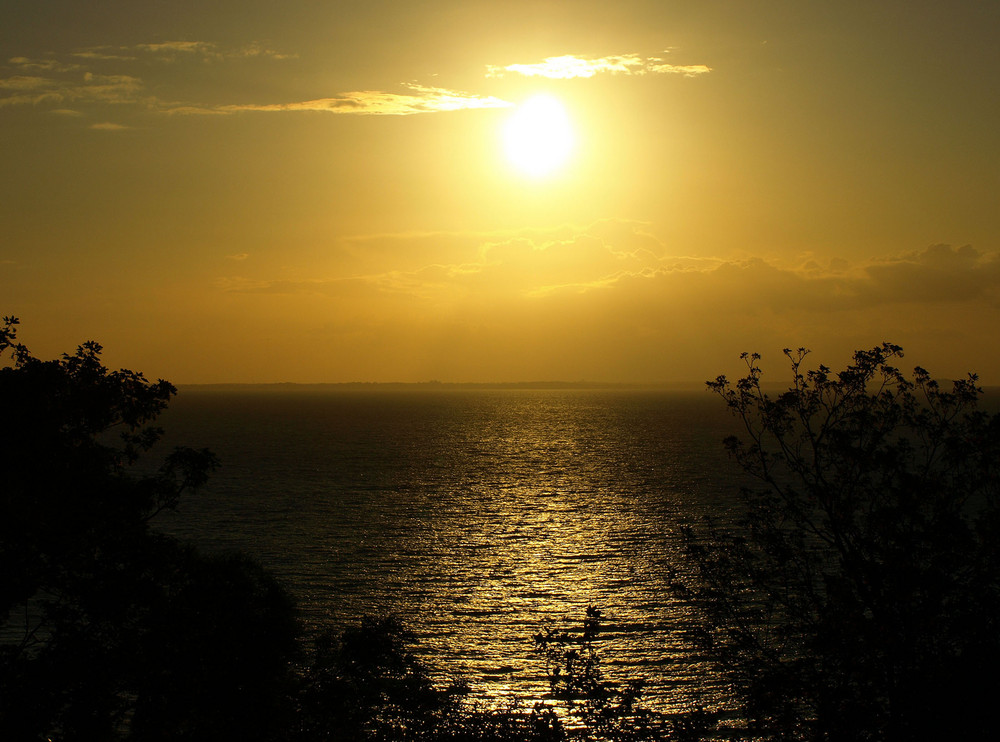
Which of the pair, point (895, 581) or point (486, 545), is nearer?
point (895, 581)

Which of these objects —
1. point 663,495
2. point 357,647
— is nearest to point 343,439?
point 663,495

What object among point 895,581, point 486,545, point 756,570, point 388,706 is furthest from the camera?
point 486,545

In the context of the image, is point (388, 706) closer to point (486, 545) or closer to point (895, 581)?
point (895, 581)

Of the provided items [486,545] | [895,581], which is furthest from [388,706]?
A: [486,545]

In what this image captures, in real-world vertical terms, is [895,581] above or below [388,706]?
above

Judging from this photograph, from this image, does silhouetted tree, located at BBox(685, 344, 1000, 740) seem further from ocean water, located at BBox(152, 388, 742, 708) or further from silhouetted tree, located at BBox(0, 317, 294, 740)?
ocean water, located at BBox(152, 388, 742, 708)

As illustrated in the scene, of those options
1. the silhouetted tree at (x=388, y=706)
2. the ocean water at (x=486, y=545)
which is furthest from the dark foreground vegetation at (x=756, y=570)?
the ocean water at (x=486, y=545)

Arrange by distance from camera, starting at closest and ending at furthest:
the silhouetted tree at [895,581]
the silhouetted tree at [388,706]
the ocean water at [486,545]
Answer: the silhouetted tree at [895,581] < the silhouetted tree at [388,706] < the ocean water at [486,545]

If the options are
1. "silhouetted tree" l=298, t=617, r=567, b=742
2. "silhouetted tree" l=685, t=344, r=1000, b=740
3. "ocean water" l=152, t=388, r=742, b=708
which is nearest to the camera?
"silhouetted tree" l=685, t=344, r=1000, b=740

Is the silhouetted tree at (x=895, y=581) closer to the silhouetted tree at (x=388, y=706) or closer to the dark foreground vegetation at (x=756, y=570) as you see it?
the dark foreground vegetation at (x=756, y=570)

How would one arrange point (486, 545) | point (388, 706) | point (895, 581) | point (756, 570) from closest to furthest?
point (895, 581)
point (756, 570)
point (388, 706)
point (486, 545)

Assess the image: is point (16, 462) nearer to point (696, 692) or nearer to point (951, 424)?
point (951, 424)

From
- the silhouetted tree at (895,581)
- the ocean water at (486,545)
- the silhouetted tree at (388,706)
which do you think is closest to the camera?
the silhouetted tree at (895,581)

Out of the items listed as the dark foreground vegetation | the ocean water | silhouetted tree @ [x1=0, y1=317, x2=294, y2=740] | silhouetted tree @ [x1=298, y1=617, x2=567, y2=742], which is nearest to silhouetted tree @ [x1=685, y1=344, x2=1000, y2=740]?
the dark foreground vegetation
